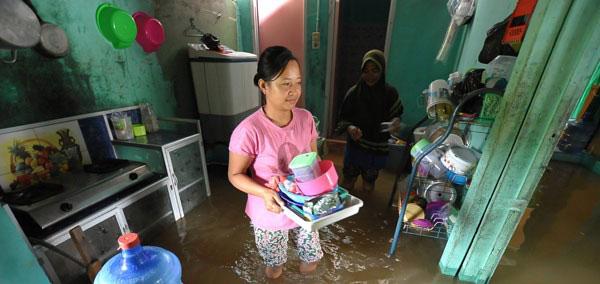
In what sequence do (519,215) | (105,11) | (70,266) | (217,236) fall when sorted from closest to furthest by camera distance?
1. (519,215)
2. (70,266)
3. (105,11)
4. (217,236)

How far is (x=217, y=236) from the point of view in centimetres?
190

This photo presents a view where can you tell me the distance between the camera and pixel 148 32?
6.77ft

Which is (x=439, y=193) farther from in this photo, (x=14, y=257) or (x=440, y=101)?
(x=14, y=257)

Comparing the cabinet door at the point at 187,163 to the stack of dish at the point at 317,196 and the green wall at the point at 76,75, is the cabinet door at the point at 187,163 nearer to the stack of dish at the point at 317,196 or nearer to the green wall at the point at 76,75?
the green wall at the point at 76,75

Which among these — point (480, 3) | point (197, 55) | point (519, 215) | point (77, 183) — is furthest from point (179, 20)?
point (519, 215)

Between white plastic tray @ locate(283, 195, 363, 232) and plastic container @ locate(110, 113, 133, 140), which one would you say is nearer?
white plastic tray @ locate(283, 195, 363, 232)

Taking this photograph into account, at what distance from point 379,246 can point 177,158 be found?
1.73 metres

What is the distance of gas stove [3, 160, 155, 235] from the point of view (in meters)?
1.25

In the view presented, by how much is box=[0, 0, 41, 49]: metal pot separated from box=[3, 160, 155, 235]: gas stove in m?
0.78

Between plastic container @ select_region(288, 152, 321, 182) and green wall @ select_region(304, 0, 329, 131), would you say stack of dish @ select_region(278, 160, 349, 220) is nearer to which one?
plastic container @ select_region(288, 152, 321, 182)

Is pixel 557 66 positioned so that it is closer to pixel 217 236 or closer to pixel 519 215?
pixel 519 215

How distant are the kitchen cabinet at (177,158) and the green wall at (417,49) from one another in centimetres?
248

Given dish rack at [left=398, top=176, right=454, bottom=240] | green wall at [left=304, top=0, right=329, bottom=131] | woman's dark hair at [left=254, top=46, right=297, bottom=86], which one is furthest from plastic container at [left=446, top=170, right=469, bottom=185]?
green wall at [left=304, top=0, right=329, bottom=131]

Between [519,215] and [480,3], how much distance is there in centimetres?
172
